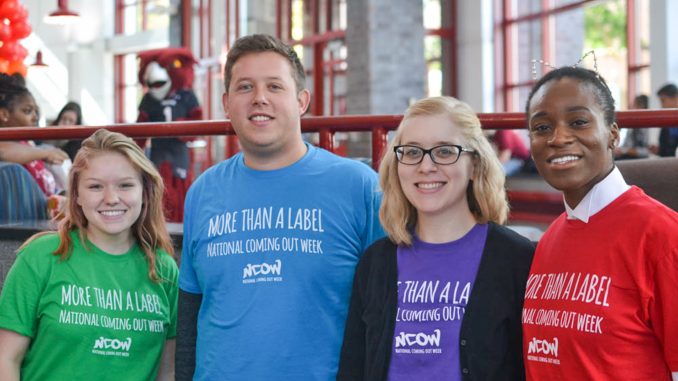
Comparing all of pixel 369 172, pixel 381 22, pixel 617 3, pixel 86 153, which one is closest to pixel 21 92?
pixel 86 153

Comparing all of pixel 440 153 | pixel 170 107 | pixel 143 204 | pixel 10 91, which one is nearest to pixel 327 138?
pixel 143 204

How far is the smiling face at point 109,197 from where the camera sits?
9.09ft

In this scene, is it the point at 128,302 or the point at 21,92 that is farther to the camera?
the point at 21,92

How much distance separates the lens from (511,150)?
8.48 m

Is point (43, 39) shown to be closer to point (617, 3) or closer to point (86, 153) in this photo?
point (617, 3)

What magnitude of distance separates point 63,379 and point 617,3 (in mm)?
10412

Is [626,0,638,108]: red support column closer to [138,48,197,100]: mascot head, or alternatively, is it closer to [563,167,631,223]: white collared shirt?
[138,48,197,100]: mascot head

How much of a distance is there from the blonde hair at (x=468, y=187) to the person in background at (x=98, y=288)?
773 millimetres

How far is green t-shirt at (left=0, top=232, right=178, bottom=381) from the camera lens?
2674 mm

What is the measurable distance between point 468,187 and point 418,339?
45 centimetres

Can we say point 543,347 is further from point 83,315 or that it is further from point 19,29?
point 19,29

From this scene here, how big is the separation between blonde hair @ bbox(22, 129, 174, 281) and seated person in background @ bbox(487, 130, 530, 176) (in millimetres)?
5444

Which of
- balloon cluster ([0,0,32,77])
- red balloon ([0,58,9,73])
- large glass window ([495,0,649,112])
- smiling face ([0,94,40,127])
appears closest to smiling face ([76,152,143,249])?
smiling face ([0,94,40,127])

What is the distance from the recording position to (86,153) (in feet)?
9.30
